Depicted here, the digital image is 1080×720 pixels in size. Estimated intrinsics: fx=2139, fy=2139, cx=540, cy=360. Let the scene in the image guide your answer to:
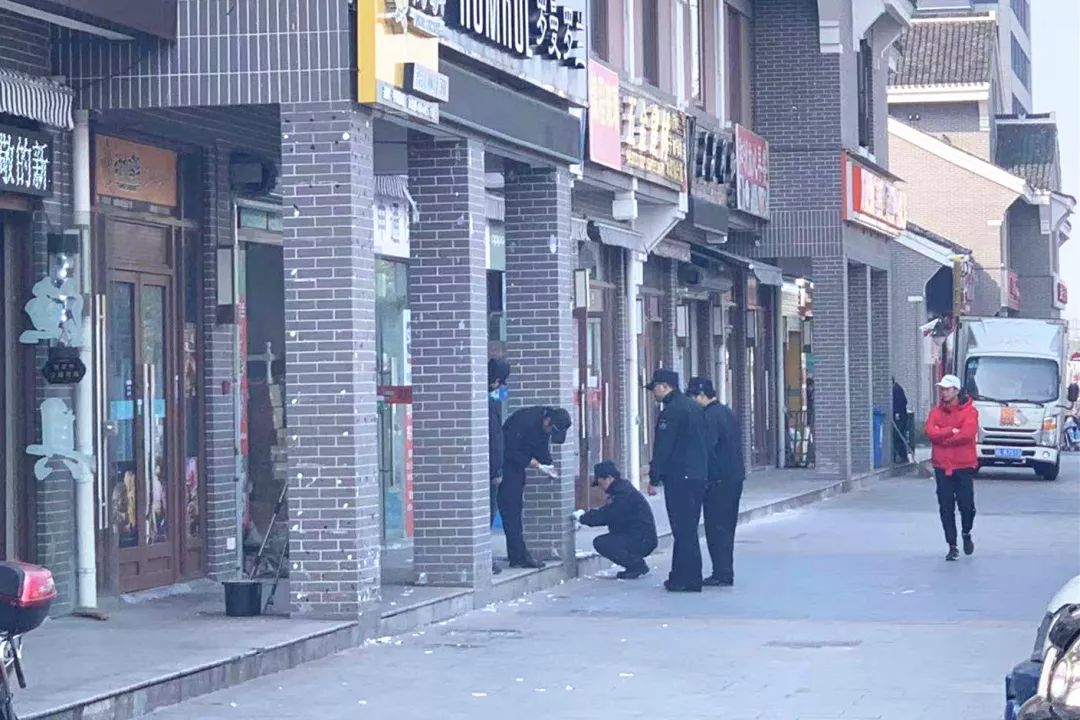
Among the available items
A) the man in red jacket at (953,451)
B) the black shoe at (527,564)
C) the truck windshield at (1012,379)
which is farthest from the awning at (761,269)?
the black shoe at (527,564)

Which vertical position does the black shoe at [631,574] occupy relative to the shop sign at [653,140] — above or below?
below

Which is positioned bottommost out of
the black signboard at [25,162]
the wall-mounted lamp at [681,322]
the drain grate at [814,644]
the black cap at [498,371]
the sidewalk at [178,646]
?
the drain grate at [814,644]

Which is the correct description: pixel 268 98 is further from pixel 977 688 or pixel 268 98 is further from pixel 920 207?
pixel 920 207

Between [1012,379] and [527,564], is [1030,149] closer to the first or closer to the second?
[1012,379]

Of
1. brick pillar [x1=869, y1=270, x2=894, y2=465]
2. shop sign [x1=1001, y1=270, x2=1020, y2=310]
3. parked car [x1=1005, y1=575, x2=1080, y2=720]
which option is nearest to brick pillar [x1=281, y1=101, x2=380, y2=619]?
parked car [x1=1005, y1=575, x2=1080, y2=720]

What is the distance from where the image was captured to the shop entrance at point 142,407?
15352 millimetres

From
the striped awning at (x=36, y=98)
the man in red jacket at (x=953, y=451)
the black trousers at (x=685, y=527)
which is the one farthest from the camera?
the man in red jacket at (x=953, y=451)

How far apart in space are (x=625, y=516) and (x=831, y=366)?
14.3m

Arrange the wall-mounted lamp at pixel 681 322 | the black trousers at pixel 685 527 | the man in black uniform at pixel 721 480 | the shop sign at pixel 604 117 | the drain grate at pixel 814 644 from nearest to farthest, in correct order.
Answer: the drain grate at pixel 814 644
the black trousers at pixel 685 527
the man in black uniform at pixel 721 480
the shop sign at pixel 604 117
the wall-mounted lamp at pixel 681 322

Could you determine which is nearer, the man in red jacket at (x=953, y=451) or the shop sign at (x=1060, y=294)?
the man in red jacket at (x=953, y=451)

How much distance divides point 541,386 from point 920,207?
42.9m

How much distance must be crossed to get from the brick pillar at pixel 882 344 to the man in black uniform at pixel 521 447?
20.5m

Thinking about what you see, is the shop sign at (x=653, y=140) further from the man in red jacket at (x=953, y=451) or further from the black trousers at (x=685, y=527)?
the black trousers at (x=685, y=527)

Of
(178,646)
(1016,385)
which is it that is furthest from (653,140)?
(1016,385)
